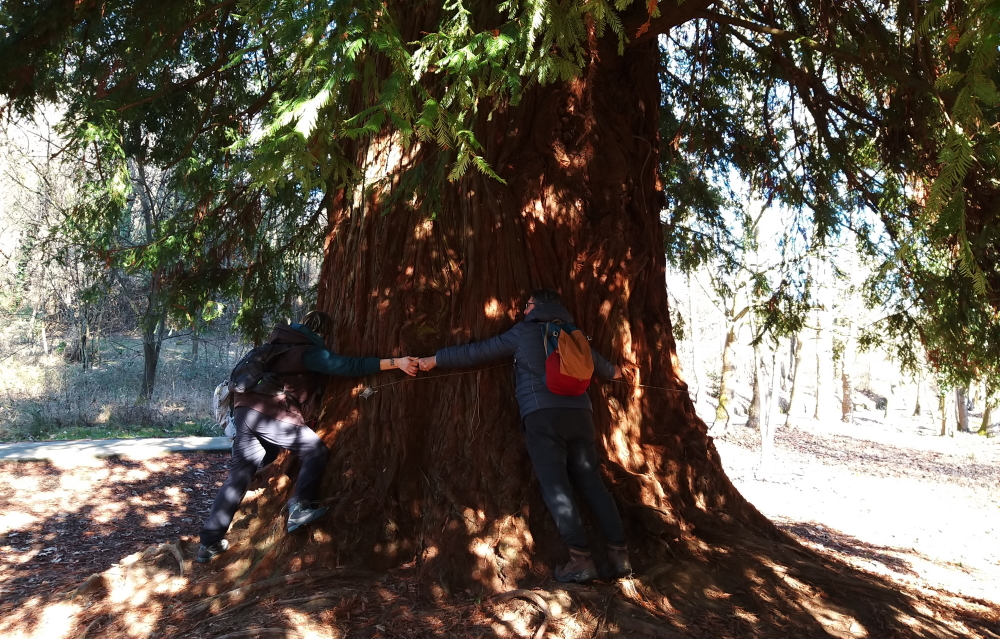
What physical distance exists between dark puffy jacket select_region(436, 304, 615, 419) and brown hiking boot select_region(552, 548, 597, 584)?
819mm

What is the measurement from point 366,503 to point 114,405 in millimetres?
12877

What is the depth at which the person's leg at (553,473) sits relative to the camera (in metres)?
3.80

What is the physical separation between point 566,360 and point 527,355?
0.24m

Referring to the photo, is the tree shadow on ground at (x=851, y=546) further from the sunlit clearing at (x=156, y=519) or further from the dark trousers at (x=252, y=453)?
the sunlit clearing at (x=156, y=519)

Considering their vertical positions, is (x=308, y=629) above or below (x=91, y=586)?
above

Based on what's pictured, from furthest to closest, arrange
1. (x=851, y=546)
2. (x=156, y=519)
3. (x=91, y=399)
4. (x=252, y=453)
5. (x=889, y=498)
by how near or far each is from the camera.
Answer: (x=91, y=399), (x=889, y=498), (x=851, y=546), (x=156, y=519), (x=252, y=453)

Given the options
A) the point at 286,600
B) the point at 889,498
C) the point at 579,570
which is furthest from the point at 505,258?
the point at 889,498

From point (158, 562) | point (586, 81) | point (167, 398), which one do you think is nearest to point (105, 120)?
point (158, 562)

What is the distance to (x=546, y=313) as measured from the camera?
4105 mm

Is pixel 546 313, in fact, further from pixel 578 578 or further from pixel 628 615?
pixel 628 615

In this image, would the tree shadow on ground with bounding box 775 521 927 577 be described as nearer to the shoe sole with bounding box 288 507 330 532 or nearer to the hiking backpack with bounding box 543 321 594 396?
the hiking backpack with bounding box 543 321 594 396

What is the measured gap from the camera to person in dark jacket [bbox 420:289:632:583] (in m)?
3.82

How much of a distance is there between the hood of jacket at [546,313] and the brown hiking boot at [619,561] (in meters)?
1.33

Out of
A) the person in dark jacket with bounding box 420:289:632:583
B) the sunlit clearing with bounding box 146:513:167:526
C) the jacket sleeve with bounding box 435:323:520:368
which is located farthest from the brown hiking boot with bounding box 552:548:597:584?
the sunlit clearing with bounding box 146:513:167:526
